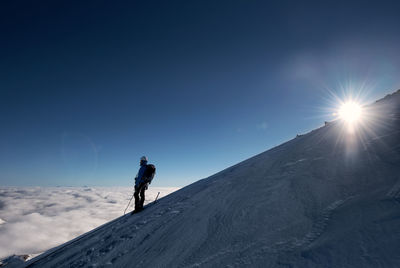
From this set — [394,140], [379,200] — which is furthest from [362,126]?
[379,200]

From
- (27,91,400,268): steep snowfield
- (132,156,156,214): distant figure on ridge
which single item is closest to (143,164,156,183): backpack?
(132,156,156,214): distant figure on ridge

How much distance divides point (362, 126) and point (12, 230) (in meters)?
298

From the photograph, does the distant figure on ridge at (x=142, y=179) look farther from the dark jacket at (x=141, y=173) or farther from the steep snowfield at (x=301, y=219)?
the steep snowfield at (x=301, y=219)

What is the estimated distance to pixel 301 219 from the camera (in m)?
3.30

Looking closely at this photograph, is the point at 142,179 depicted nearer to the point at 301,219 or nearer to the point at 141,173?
the point at 141,173

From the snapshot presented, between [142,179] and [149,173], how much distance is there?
0.53m

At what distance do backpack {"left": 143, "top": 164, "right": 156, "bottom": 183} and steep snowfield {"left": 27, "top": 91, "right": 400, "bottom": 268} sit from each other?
476 centimetres

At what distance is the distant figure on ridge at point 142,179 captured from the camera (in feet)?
36.5

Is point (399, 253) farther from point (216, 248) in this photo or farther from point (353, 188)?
point (216, 248)

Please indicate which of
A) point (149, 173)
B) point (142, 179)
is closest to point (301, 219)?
point (149, 173)

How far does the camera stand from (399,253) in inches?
79.5

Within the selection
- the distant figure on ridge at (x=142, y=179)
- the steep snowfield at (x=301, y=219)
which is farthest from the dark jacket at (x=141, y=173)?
the steep snowfield at (x=301, y=219)

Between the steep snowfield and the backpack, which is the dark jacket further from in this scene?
the steep snowfield

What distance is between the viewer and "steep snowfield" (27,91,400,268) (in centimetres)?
245
